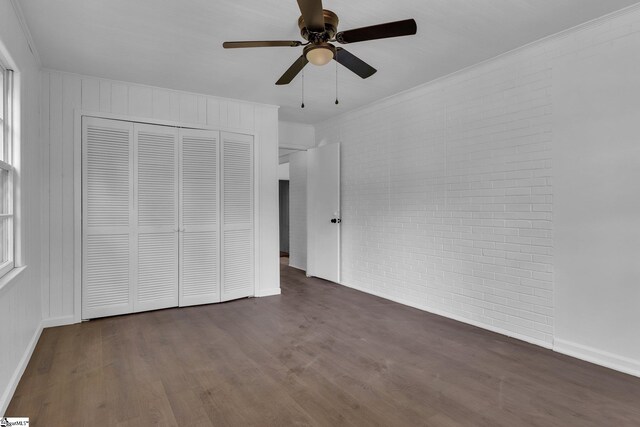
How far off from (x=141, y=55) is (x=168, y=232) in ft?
6.43

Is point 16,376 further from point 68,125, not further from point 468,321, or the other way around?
point 468,321

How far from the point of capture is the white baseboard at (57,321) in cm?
365

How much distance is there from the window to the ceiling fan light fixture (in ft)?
7.04

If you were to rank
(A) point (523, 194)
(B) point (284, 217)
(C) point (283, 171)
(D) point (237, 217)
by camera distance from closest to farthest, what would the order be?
(A) point (523, 194) → (D) point (237, 217) → (C) point (283, 171) → (B) point (284, 217)

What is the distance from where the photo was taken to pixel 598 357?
2.81m

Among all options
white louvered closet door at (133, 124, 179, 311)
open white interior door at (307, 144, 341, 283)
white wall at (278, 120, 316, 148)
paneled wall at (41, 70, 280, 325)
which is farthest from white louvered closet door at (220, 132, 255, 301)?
open white interior door at (307, 144, 341, 283)

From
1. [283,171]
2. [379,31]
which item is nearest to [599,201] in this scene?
[379,31]

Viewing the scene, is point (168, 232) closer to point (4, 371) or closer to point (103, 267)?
point (103, 267)

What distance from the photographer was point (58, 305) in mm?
3725

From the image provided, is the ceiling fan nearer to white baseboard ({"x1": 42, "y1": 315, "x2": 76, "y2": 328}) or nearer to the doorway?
white baseboard ({"x1": 42, "y1": 315, "x2": 76, "y2": 328})

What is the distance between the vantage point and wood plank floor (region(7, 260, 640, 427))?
7.02 feet

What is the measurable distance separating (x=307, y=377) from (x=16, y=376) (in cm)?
199

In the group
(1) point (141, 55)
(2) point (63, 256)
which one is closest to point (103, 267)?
(2) point (63, 256)

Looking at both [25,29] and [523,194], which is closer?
[25,29]
